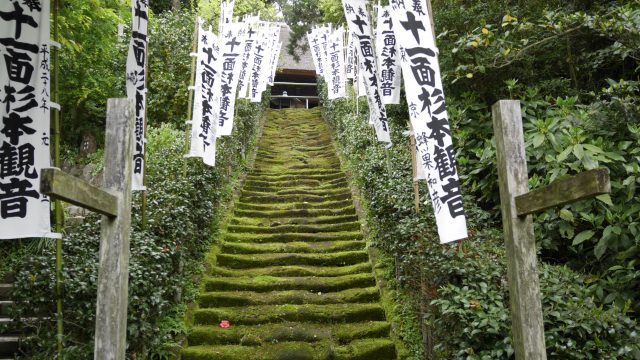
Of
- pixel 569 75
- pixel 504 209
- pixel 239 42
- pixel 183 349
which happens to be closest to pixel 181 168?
pixel 183 349

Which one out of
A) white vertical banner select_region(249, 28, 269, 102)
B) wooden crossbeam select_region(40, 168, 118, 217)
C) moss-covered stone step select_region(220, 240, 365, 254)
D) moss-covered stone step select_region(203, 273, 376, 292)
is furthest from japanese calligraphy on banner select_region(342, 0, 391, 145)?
white vertical banner select_region(249, 28, 269, 102)

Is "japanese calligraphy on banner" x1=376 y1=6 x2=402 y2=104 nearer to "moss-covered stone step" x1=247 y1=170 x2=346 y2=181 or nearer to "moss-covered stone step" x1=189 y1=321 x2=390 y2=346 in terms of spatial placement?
"moss-covered stone step" x1=189 y1=321 x2=390 y2=346

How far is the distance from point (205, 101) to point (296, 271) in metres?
2.83

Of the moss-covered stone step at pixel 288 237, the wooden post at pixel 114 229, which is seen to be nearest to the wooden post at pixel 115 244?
the wooden post at pixel 114 229

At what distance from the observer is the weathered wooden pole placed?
3160 mm

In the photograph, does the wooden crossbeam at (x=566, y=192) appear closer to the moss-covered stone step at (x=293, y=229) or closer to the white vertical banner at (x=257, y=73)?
the moss-covered stone step at (x=293, y=229)

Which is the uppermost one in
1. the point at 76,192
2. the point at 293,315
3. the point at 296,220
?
the point at 76,192

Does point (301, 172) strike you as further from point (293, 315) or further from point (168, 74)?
point (293, 315)

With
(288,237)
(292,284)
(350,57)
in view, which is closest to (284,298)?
(292,284)

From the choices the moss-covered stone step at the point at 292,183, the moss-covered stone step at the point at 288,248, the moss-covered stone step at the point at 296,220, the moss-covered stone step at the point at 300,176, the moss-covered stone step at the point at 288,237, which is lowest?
the moss-covered stone step at the point at 288,248

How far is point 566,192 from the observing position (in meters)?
2.89

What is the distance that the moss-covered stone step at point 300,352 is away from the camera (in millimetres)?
5555

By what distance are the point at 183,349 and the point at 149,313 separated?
108cm

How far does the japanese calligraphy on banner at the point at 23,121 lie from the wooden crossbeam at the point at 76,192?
112 centimetres
